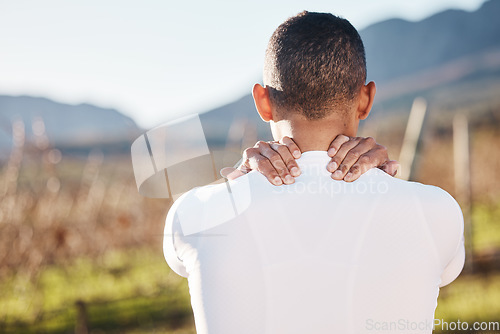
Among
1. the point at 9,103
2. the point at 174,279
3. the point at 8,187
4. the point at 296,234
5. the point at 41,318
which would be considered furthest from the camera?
the point at 9,103

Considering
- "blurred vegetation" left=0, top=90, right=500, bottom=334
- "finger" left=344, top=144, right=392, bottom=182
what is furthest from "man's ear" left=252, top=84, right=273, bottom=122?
"blurred vegetation" left=0, top=90, right=500, bottom=334

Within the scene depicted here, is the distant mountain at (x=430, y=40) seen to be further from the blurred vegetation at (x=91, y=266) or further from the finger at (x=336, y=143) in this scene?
the finger at (x=336, y=143)

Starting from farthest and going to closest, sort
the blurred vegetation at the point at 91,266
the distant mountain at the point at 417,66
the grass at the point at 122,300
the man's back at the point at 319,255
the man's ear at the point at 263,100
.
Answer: the distant mountain at the point at 417,66
the grass at the point at 122,300
the blurred vegetation at the point at 91,266
the man's ear at the point at 263,100
the man's back at the point at 319,255

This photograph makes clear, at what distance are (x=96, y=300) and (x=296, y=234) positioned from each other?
23.6ft

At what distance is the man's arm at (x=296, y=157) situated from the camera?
135 cm

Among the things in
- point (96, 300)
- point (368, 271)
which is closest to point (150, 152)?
point (368, 271)

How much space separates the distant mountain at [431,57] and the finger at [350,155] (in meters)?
96.4

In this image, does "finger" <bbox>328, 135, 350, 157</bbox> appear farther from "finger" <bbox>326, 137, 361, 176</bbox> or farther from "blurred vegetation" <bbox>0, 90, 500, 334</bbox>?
"blurred vegetation" <bbox>0, 90, 500, 334</bbox>

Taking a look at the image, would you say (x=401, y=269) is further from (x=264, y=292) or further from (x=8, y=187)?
(x=8, y=187)

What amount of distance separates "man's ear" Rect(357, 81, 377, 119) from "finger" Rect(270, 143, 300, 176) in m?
0.33

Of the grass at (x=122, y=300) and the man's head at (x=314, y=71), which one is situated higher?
the man's head at (x=314, y=71)

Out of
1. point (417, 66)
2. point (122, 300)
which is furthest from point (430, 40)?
point (122, 300)

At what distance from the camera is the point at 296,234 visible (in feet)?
4.20

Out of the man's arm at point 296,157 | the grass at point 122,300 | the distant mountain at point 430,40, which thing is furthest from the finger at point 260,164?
the distant mountain at point 430,40
